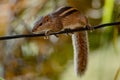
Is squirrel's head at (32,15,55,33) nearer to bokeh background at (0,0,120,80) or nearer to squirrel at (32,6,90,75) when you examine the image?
squirrel at (32,6,90,75)

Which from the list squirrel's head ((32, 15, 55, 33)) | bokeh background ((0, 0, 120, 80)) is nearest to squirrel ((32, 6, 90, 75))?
squirrel's head ((32, 15, 55, 33))

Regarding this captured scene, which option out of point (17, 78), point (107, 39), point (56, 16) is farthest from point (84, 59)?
point (17, 78)

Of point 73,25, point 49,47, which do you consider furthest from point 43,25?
point 49,47

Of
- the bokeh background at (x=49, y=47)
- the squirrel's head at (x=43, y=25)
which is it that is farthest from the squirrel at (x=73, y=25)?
the bokeh background at (x=49, y=47)

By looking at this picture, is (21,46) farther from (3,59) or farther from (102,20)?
(102,20)

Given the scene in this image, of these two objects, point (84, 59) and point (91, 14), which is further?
point (91, 14)

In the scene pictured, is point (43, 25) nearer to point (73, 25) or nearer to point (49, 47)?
point (73, 25)

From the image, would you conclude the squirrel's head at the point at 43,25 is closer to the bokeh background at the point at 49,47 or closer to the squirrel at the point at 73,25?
the squirrel at the point at 73,25
